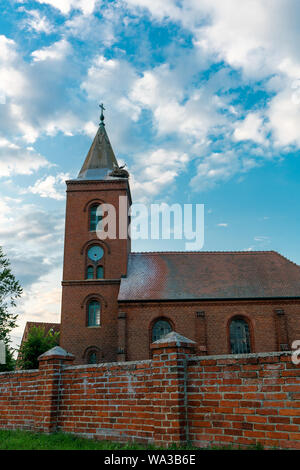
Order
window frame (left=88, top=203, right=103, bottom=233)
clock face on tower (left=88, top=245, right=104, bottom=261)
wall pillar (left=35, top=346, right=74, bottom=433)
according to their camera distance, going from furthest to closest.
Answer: window frame (left=88, top=203, right=103, bottom=233), clock face on tower (left=88, top=245, right=104, bottom=261), wall pillar (left=35, top=346, right=74, bottom=433)

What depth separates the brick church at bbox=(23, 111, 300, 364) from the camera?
20906mm

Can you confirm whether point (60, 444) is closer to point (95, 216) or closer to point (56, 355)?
point (56, 355)

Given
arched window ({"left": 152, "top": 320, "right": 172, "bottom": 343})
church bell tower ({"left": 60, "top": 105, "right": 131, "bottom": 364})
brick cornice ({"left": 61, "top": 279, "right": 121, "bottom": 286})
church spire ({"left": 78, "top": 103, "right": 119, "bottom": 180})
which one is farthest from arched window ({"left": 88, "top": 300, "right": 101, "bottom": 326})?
church spire ({"left": 78, "top": 103, "right": 119, "bottom": 180})

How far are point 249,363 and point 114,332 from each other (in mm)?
17463

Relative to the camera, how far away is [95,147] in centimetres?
2830

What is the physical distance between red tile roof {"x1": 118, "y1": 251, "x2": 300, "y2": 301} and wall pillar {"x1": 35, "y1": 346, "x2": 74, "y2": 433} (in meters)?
13.2

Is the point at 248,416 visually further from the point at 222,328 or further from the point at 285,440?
the point at 222,328

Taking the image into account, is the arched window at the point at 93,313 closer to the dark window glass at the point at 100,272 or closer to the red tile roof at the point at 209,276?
the dark window glass at the point at 100,272

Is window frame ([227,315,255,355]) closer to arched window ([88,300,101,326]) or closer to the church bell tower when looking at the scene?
the church bell tower

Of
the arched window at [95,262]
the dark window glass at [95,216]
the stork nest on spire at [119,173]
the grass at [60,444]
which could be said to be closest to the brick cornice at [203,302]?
the arched window at [95,262]

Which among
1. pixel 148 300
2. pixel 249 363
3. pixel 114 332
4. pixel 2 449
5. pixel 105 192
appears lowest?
pixel 2 449

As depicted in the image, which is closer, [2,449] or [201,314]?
[2,449]
